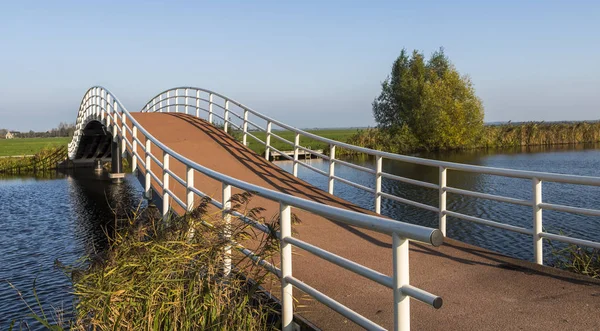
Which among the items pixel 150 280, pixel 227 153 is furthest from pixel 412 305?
pixel 227 153

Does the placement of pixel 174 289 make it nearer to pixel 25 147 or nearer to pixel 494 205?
pixel 494 205

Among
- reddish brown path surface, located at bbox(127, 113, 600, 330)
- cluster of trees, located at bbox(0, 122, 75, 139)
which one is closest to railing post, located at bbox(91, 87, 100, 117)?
reddish brown path surface, located at bbox(127, 113, 600, 330)

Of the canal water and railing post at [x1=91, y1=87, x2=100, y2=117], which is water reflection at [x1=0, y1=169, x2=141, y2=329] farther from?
railing post at [x1=91, y1=87, x2=100, y2=117]

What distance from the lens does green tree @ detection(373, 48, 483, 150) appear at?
Result: 50781 mm

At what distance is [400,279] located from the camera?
123 inches

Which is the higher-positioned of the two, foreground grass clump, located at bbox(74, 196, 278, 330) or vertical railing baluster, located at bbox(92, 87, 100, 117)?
vertical railing baluster, located at bbox(92, 87, 100, 117)

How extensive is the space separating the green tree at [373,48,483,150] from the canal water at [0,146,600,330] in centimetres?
2061

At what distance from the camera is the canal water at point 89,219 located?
9.85 metres

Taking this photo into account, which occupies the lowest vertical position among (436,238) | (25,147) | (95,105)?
(436,238)

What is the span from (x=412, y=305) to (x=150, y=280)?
2.40 metres

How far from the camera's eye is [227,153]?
15977mm

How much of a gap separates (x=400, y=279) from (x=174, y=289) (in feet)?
7.78

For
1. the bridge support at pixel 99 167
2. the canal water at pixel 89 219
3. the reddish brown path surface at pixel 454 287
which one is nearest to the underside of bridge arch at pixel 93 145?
the bridge support at pixel 99 167

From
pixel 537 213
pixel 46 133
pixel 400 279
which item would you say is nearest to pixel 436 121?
pixel 537 213
